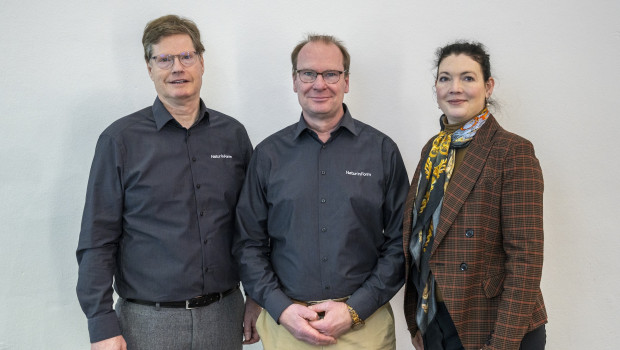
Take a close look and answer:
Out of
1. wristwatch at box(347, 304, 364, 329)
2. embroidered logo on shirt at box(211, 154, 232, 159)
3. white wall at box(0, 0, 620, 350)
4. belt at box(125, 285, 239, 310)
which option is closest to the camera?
wristwatch at box(347, 304, 364, 329)

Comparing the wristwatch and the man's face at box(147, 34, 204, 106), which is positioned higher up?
the man's face at box(147, 34, 204, 106)

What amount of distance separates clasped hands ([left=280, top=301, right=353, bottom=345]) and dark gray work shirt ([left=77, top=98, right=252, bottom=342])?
1.18 ft

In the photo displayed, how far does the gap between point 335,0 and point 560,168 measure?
4.59 ft

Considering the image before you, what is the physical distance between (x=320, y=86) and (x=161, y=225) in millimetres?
830

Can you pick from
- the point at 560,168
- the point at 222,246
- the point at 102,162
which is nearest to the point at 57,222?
the point at 102,162

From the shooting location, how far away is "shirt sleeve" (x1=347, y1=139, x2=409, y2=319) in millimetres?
1853

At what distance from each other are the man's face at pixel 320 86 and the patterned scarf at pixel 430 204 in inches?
17.0

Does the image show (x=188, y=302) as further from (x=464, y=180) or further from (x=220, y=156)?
(x=464, y=180)

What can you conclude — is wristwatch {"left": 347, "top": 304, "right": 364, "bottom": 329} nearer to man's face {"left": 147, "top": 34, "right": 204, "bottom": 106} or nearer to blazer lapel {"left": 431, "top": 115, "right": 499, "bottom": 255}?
blazer lapel {"left": 431, "top": 115, "right": 499, "bottom": 255}

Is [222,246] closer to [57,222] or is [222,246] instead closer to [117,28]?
[57,222]

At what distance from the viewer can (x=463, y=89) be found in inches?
69.7

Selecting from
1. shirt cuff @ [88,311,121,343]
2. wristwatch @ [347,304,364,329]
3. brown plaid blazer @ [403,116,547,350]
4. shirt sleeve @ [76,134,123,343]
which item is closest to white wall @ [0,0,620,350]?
shirt sleeve @ [76,134,123,343]

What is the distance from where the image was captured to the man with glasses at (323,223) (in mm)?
1874

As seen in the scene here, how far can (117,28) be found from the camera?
2.47 meters
